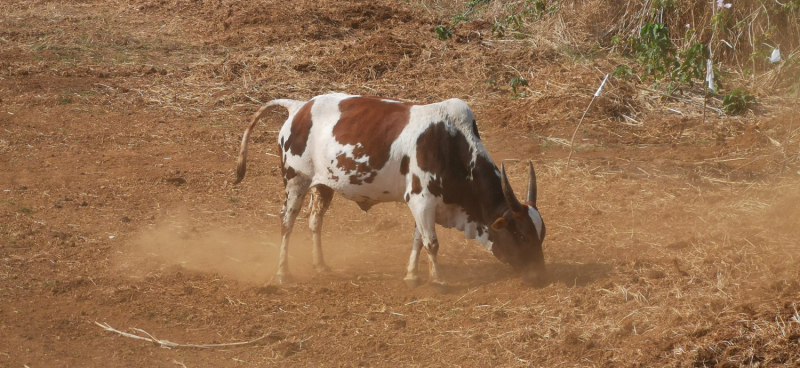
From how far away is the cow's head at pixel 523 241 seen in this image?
6.30 m

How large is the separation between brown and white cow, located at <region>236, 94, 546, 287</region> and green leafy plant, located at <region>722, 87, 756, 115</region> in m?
6.10

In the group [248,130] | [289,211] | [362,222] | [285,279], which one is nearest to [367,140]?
[289,211]

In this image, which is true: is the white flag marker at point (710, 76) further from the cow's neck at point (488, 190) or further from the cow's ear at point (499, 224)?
the cow's ear at point (499, 224)

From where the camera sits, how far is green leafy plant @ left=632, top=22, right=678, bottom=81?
390 inches

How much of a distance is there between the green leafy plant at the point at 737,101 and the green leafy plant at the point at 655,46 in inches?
51.2

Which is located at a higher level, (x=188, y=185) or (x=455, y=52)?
(x=455, y=52)

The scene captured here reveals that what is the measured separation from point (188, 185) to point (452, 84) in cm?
544

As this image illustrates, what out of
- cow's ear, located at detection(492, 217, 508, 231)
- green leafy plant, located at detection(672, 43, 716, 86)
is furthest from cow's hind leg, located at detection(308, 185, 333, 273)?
green leafy plant, located at detection(672, 43, 716, 86)

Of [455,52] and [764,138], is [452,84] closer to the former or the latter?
[455,52]

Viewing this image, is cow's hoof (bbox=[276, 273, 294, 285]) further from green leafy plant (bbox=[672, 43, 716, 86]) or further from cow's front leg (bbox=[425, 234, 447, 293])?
green leafy plant (bbox=[672, 43, 716, 86])

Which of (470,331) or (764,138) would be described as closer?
(470,331)

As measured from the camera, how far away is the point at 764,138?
10.2 metres

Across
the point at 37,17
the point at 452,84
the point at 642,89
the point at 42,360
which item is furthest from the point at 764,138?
the point at 37,17

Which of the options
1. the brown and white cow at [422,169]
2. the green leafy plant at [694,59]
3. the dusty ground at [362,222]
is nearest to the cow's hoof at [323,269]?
the dusty ground at [362,222]
